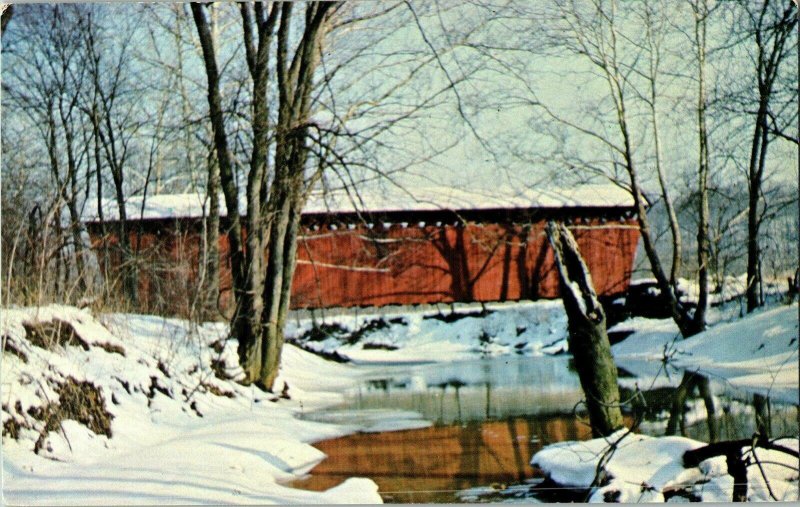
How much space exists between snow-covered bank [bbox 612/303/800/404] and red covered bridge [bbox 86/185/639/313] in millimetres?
302

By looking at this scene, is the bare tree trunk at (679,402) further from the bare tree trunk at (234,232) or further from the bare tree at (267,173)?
the bare tree trunk at (234,232)

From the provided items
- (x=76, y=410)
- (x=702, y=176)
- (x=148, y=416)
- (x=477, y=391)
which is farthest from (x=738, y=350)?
(x=76, y=410)

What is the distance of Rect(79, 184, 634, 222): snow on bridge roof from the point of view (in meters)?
4.12

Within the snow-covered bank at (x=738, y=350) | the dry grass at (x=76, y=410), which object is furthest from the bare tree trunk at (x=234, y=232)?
the snow-covered bank at (x=738, y=350)

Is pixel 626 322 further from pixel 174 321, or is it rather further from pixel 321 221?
pixel 174 321

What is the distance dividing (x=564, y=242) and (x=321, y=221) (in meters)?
1.36

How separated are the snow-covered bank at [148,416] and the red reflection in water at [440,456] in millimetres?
98

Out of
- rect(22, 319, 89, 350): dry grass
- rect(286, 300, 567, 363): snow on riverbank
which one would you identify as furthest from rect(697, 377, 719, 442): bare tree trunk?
rect(22, 319, 89, 350): dry grass

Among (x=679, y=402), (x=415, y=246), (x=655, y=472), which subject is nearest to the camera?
(x=655, y=472)

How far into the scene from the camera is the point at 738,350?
3.82 metres

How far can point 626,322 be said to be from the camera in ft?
13.5

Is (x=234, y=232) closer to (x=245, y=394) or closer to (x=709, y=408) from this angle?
(x=245, y=394)

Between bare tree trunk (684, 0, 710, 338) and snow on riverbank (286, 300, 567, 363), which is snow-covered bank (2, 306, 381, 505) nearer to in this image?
snow on riverbank (286, 300, 567, 363)

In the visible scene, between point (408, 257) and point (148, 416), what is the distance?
5.26 ft
